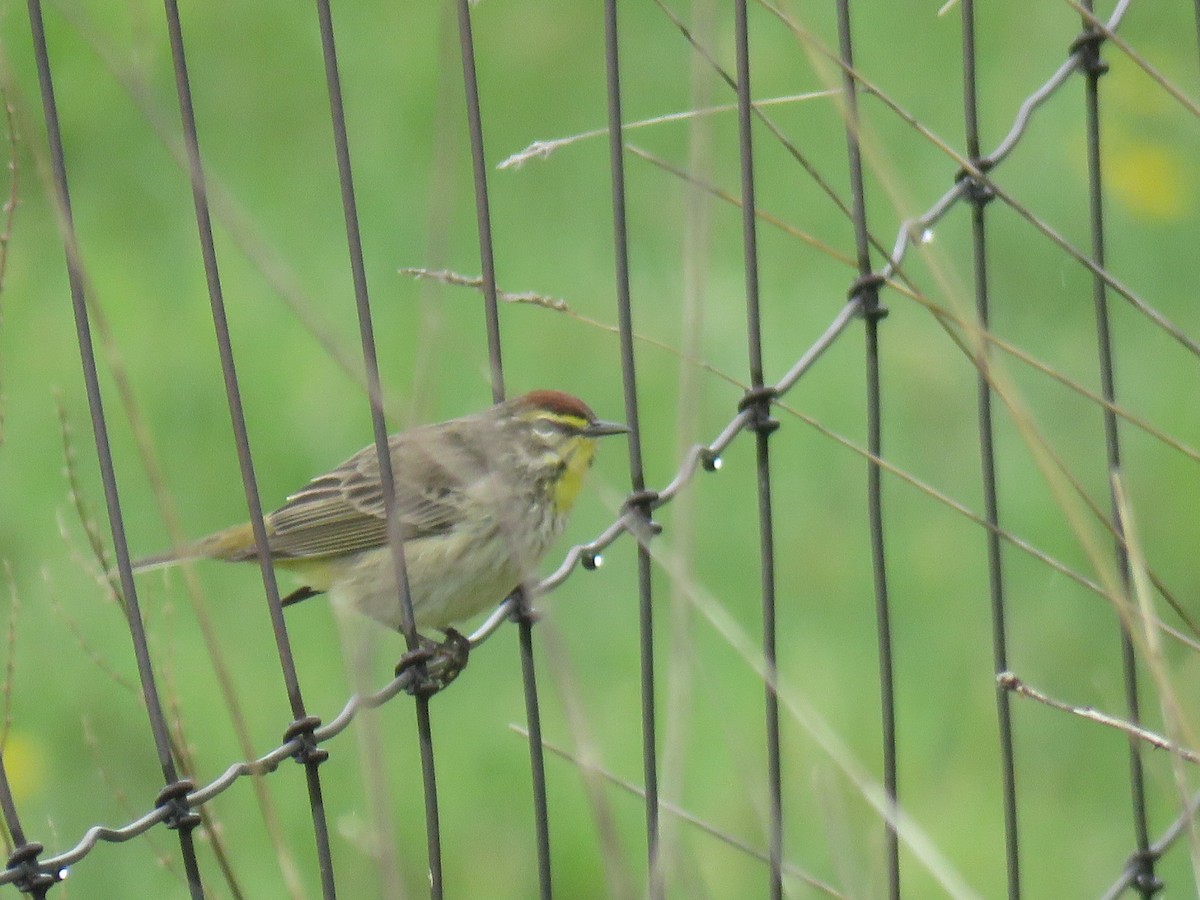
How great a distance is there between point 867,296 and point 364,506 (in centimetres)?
208

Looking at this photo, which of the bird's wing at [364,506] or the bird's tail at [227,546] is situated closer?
the bird's wing at [364,506]

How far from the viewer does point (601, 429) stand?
465 cm

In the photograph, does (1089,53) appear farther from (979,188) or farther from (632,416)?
(632,416)

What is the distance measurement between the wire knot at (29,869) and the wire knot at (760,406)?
1.30 metres

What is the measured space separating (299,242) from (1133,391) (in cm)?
302

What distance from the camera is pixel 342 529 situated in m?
4.89

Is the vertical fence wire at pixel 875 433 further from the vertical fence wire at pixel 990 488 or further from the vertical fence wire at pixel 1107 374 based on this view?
the vertical fence wire at pixel 1107 374

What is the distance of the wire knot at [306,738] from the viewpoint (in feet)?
8.40

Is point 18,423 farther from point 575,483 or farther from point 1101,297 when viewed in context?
point 1101,297

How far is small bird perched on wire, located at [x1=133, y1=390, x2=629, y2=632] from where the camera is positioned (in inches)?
176

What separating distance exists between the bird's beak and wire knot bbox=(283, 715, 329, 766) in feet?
6.65

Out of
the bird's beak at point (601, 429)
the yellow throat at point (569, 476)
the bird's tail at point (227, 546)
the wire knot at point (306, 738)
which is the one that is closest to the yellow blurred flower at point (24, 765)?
the bird's tail at point (227, 546)

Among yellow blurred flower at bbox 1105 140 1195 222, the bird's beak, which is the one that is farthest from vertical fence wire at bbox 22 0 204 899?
yellow blurred flower at bbox 1105 140 1195 222

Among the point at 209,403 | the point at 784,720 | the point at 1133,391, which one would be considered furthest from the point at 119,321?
the point at 1133,391
